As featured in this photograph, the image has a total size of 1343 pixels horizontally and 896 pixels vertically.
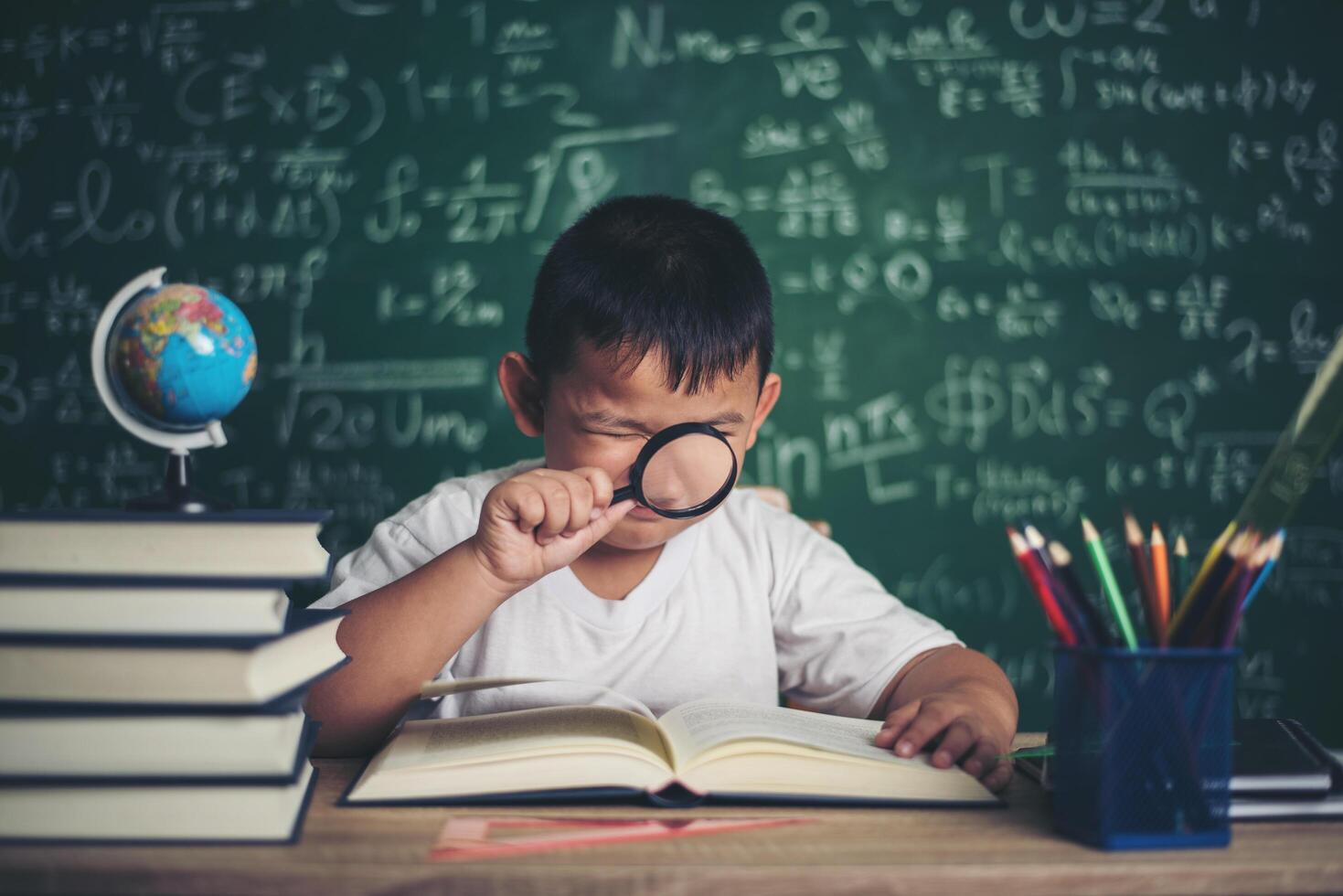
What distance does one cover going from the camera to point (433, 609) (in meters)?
1.13

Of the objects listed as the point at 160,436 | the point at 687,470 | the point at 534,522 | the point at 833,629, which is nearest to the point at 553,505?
the point at 534,522

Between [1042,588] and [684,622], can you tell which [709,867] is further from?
[684,622]

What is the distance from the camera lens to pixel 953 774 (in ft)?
3.05

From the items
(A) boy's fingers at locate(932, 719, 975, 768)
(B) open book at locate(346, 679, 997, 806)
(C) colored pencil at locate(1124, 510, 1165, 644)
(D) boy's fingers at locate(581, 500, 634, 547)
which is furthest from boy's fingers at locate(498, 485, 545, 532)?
(C) colored pencil at locate(1124, 510, 1165, 644)

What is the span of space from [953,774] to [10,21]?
3220mm

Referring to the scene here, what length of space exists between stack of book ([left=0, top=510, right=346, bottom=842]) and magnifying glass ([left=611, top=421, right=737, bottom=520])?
1.75 ft

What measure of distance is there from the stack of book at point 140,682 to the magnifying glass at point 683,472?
532 mm

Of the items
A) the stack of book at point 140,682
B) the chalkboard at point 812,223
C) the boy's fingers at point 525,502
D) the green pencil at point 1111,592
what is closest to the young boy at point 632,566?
the boy's fingers at point 525,502

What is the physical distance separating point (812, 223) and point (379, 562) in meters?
1.83

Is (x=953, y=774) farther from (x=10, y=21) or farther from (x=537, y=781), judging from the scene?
(x=10, y=21)

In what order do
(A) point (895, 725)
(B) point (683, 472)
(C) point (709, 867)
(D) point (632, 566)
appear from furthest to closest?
1. (D) point (632, 566)
2. (B) point (683, 472)
3. (A) point (895, 725)
4. (C) point (709, 867)

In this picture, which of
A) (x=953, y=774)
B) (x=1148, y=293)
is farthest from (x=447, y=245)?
(x=953, y=774)

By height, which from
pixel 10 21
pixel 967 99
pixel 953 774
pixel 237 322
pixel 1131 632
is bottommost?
pixel 953 774

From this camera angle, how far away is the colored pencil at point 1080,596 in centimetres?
78
